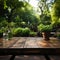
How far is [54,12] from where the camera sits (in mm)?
6414

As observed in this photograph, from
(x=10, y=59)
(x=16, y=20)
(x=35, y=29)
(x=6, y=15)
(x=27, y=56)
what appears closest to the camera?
(x=10, y=59)

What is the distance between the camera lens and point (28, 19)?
14922 mm

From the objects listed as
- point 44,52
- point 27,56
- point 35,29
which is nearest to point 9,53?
point 27,56

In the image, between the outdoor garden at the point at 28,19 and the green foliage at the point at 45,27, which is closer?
the green foliage at the point at 45,27

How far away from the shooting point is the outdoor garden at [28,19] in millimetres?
6234

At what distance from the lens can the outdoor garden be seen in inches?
245

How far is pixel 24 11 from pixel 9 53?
41.1 feet

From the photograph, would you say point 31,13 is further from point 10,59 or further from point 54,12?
point 10,59

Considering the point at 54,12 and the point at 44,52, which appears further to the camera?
the point at 54,12

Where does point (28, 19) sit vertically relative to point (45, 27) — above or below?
below

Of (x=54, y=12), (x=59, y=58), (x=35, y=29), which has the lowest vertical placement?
(x=35, y=29)

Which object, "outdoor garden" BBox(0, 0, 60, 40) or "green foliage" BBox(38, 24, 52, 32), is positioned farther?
"outdoor garden" BBox(0, 0, 60, 40)

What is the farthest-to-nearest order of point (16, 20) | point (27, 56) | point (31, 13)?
1. point (31, 13)
2. point (16, 20)
3. point (27, 56)

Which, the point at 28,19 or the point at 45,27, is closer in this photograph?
the point at 45,27
